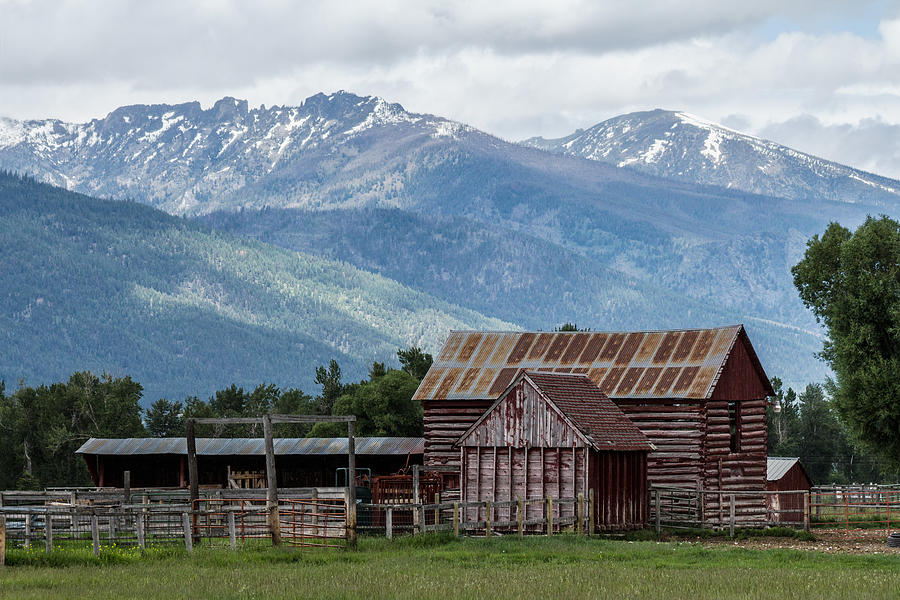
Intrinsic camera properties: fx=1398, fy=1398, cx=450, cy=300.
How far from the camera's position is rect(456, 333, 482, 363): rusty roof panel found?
56875mm

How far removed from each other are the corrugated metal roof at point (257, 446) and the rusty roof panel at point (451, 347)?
362 centimetres

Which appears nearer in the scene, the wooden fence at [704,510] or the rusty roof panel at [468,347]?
the wooden fence at [704,510]

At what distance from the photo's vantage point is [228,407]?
4904 inches

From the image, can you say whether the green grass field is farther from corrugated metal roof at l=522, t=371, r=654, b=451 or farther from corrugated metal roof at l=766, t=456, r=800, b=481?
corrugated metal roof at l=766, t=456, r=800, b=481

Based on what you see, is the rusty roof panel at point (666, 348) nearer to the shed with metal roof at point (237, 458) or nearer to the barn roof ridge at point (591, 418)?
the barn roof ridge at point (591, 418)

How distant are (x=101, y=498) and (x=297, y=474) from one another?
13.0m

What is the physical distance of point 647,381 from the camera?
52.0 m

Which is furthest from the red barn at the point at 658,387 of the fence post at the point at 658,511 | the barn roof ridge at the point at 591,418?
the fence post at the point at 658,511

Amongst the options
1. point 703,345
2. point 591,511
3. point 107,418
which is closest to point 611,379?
point 703,345

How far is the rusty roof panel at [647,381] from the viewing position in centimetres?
5150

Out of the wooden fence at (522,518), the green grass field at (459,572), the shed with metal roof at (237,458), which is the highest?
the shed with metal roof at (237,458)

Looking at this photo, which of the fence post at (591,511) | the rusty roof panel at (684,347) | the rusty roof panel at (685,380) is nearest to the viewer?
the fence post at (591,511)

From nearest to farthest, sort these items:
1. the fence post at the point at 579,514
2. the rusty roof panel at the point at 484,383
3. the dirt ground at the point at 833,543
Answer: the dirt ground at the point at 833,543 < the fence post at the point at 579,514 < the rusty roof panel at the point at 484,383

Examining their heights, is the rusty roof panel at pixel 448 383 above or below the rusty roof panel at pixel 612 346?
below
